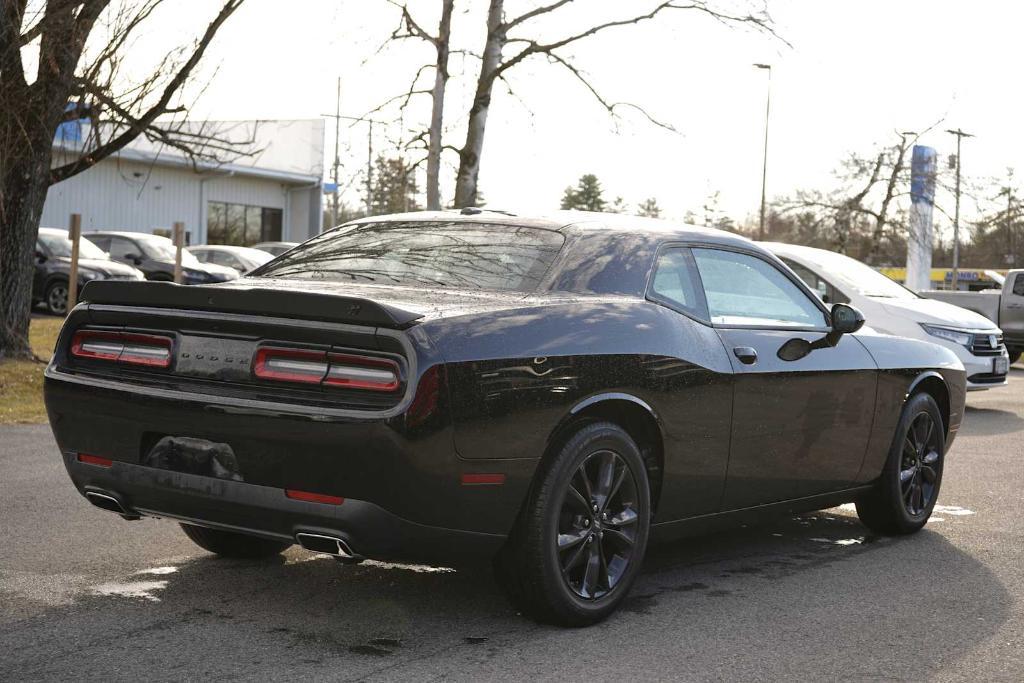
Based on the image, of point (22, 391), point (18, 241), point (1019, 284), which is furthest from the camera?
point (1019, 284)

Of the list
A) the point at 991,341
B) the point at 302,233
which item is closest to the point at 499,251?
the point at 991,341

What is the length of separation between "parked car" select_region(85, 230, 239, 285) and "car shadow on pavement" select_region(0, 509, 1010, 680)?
19.8 metres

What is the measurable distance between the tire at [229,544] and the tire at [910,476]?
118 inches

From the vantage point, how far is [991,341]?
13.3 meters

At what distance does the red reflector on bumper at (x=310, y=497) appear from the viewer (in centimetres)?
412

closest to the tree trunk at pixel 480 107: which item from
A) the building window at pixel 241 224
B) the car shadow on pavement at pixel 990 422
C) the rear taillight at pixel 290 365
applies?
the car shadow on pavement at pixel 990 422

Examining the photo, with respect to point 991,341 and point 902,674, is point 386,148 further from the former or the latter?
point 902,674

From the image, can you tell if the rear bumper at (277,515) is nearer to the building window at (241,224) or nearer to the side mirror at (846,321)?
the side mirror at (846,321)

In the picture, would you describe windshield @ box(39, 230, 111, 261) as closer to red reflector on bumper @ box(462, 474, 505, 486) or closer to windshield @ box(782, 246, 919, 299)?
windshield @ box(782, 246, 919, 299)

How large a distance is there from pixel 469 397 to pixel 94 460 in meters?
1.43

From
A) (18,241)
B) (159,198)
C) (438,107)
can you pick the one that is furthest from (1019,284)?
(159,198)

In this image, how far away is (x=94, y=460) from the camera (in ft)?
15.1

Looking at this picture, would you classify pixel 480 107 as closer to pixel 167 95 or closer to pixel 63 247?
pixel 167 95

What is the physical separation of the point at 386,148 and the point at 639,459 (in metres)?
16.5
